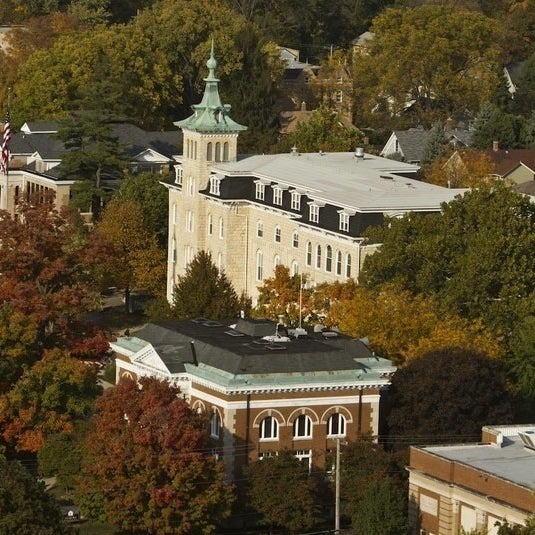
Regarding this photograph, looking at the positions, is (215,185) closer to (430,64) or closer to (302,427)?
(302,427)

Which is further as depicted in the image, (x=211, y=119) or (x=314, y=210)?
(x=211, y=119)

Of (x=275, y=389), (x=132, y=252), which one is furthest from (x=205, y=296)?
(x=275, y=389)

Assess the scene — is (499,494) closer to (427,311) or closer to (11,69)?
(427,311)

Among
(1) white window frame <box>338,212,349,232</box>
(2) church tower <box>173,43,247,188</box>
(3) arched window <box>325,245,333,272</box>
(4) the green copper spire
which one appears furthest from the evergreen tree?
(1) white window frame <box>338,212,349,232</box>

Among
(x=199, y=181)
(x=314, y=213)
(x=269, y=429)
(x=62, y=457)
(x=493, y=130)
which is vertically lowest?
(x=62, y=457)

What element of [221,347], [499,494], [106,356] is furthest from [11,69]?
[499,494]

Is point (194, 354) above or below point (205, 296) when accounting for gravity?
below

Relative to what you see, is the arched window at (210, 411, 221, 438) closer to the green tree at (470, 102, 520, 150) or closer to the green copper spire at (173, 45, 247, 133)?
the green copper spire at (173, 45, 247, 133)
